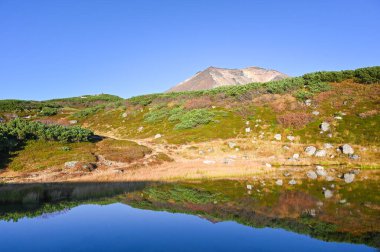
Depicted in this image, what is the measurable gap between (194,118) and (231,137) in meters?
13.6

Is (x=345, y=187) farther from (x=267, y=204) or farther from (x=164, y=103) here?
(x=164, y=103)

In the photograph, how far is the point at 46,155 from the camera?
41906 mm

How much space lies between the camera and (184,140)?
5575 centimetres

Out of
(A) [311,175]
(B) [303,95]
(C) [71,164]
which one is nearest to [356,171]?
(A) [311,175]

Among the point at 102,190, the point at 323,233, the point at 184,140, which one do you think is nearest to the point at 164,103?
the point at 184,140

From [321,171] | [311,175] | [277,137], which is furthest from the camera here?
[277,137]

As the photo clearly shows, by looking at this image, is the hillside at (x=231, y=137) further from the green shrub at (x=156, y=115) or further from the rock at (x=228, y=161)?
the green shrub at (x=156, y=115)

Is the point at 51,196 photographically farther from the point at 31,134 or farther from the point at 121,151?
the point at 31,134

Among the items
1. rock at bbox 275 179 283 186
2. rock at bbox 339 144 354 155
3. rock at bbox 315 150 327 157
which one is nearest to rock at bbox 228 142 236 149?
rock at bbox 315 150 327 157

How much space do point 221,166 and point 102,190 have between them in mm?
16602

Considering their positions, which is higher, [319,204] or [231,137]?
[231,137]

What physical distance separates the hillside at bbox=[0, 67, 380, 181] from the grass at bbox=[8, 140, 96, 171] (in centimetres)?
12

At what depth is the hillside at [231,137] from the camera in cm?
3922

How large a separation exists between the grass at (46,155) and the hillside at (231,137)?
0.12 m
